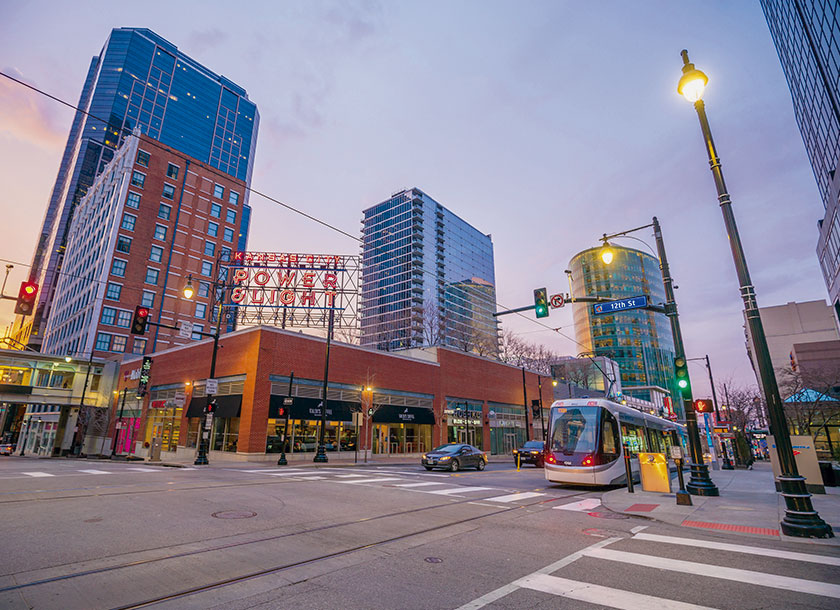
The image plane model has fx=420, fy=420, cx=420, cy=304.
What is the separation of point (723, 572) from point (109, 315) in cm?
6329

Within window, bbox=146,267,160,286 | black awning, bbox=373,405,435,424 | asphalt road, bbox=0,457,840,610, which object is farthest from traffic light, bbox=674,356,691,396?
window, bbox=146,267,160,286

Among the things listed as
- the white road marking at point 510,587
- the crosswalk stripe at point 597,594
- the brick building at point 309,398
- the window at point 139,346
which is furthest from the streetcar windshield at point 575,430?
the window at point 139,346

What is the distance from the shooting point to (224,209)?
68.2 m

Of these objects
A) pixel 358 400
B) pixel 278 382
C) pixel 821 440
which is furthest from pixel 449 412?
pixel 821 440

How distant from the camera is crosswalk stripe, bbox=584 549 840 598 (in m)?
4.79

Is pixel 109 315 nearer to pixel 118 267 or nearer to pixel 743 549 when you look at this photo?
pixel 118 267

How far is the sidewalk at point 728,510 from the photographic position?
824cm

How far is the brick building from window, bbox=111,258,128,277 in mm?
13934

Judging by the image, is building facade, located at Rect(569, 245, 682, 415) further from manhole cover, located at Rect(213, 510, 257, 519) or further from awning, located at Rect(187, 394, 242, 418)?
manhole cover, located at Rect(213, 510, 257, 519)

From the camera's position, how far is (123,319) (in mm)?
53344

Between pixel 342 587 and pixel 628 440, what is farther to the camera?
pixel 628 440

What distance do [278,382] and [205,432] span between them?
19.8 feet

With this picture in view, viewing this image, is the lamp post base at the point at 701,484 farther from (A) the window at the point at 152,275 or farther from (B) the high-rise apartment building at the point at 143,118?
(B) the high-rise apartment building at the point at 143,118

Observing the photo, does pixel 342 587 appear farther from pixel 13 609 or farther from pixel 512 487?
pixel 512 487
